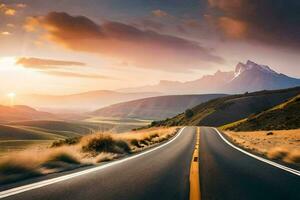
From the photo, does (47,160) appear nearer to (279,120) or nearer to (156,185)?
(156,185)

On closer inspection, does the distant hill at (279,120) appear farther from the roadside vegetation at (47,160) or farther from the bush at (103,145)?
the roadside vegetation at (47,160)

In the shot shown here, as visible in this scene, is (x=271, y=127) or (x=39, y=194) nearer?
(x=39, y=194)

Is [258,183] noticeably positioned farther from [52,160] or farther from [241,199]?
[52,160]

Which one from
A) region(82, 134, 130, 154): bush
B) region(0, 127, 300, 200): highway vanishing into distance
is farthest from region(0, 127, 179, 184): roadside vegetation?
region(0, 127, 300, 200): highway vanishing into distance

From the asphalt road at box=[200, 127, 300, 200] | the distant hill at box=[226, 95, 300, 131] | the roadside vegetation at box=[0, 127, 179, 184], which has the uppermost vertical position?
the distant hill at box=[226, 95, 300, 131]

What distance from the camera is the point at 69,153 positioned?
12.2m

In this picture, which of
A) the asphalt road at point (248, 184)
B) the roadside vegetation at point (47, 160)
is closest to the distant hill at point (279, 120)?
the roadside vegetation at point (47, 160)

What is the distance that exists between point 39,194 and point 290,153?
13.5 meters

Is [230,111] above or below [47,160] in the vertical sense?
above

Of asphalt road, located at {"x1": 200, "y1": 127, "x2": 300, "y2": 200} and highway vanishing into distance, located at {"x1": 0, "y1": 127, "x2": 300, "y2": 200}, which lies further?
asphalt road, located at {"x1": 200, "y1": 127, "x2": 300, "y2": 200}

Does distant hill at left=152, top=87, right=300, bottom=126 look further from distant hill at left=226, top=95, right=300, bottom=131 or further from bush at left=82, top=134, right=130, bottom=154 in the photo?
bush at left=82, top=134, right=130, bottom=154

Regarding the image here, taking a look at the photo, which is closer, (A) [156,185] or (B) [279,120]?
(A) [156,185]

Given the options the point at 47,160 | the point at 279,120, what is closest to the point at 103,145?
the point at 47,160

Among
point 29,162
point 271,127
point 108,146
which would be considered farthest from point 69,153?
point 271,127
